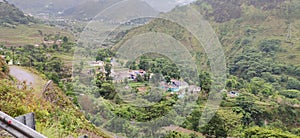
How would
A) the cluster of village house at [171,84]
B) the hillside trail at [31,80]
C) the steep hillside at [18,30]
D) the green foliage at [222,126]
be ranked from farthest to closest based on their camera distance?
the steep hillside at [18,30]
the green foliage at [222,126]
the cluster of village house at [171,84]
the hillside trail at [31,80]

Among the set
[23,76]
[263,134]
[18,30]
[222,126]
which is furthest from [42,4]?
[263,134]

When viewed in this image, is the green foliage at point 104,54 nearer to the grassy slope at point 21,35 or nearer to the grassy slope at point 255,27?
the grassy slope at point 21,35

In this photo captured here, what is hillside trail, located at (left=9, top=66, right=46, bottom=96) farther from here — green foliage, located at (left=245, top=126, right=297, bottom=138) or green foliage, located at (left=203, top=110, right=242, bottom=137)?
green foliage, located at (left=245, top=126, right=297, bottom=138)

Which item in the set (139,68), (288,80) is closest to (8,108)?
(139,68)

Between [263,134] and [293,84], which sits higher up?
[293,84]

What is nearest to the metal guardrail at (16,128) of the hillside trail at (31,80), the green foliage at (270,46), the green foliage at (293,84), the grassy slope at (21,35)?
the hillside trail at (31,80)

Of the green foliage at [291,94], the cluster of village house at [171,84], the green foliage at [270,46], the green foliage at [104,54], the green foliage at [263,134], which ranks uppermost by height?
the green foliage at [270,46]

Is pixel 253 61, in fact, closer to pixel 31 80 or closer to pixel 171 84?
pixel 171 84

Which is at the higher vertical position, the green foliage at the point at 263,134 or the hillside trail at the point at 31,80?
the hillside trail at the point at 31,80

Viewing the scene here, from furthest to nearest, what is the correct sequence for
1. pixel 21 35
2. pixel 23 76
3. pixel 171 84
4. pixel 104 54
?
pixel 21 35 < pixel 104 54 < pixel 171 84 < pixel 23 76

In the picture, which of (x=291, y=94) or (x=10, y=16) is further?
(x=10, y=16)
